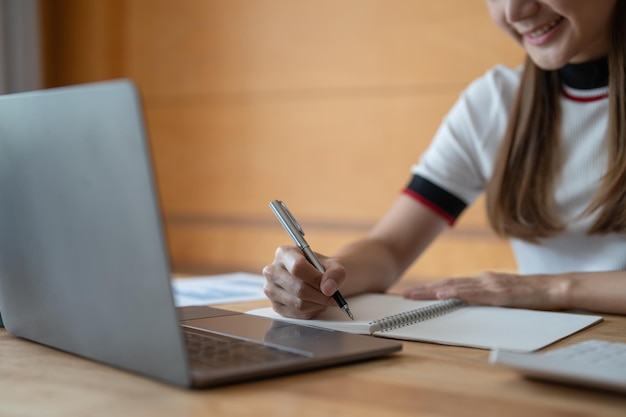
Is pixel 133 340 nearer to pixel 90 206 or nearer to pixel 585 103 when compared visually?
pixel 90 206

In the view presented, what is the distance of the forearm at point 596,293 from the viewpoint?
125cm

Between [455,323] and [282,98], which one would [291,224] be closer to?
[455,323]

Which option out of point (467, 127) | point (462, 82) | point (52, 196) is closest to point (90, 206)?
point (52, 196)

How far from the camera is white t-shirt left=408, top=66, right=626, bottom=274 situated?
167 cm

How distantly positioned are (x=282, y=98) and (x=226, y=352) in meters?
2.71

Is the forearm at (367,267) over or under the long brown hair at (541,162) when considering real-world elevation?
under

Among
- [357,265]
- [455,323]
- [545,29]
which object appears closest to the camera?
[455,323]

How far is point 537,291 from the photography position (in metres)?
1.26

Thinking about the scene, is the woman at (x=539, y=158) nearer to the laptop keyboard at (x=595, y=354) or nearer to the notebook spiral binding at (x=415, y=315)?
the notebook spiral binding at (x=415, y=315)

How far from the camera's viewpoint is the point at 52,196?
0.77 m

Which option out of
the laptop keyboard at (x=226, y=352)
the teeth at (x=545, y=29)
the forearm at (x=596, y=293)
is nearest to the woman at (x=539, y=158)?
the teeth at (x=545, y=29)

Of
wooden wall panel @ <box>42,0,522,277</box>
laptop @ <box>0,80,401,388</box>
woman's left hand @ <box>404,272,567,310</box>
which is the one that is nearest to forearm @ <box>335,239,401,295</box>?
woman's left hand @ <box>404,272,567,310</box>

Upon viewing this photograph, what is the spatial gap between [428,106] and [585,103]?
4.57 ft

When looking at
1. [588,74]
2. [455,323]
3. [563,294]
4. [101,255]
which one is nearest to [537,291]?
[563,294]
